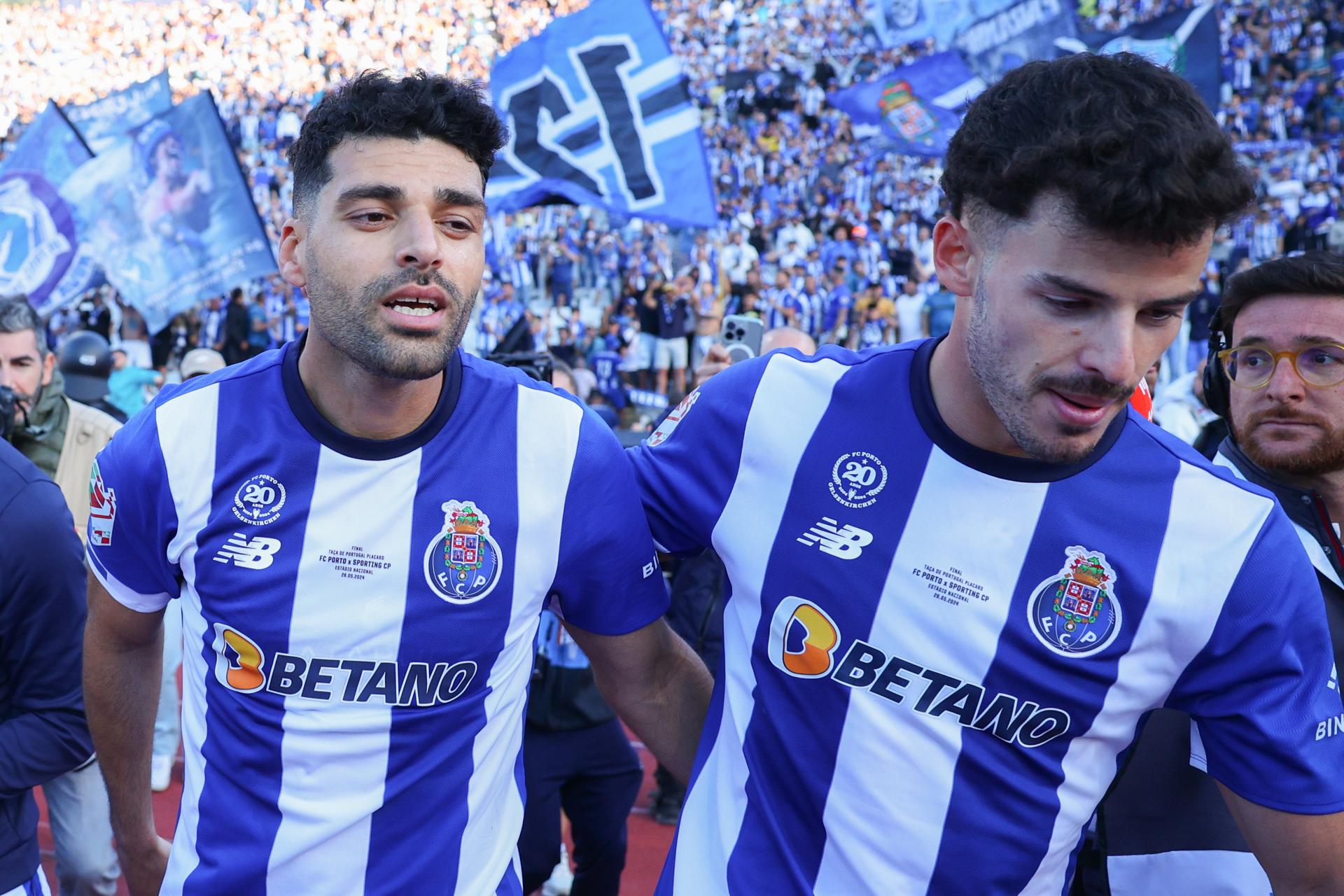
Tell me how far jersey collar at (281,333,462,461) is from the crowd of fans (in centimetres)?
286

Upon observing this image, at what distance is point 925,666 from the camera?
1803 millimetres

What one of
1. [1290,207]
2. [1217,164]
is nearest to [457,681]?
[1217,164]

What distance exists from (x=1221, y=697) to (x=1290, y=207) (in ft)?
59.9

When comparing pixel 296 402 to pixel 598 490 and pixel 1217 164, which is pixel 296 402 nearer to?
pixel 598 490

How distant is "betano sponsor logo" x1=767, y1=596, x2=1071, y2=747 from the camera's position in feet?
5.83

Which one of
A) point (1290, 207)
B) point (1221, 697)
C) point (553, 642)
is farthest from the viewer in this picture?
point (1290, 207)

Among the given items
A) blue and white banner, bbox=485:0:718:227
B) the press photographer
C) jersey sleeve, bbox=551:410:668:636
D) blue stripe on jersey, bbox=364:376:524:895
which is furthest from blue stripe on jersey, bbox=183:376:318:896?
blue and white banner, bbox=485:0:718:227

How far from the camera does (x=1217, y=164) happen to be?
1567mm

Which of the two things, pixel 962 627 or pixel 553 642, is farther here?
pixel 553 642

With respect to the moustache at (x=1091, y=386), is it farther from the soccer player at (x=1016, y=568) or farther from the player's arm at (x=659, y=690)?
the player's arm at (x=659, y=690)

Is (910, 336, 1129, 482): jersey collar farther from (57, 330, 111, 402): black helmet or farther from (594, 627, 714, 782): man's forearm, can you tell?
(57, 330, 111, 402): black helmet

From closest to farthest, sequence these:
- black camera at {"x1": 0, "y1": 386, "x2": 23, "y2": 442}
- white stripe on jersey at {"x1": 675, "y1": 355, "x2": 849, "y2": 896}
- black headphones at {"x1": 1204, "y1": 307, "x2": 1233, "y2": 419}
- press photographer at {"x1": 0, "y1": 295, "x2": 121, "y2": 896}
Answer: white stripe on jersey at {"x1": 675, "y1": 355, "x2": 849, "y2": 896}, black headphones at {"x1": 1204, "y1": 307, "x2": 1233, "y2": 419}, black camera at {"x1": 0, "y1": 386, "x2": 23, "y2": 442}, press photographer at {"x1": 0, "y1": 295, "x2": 121, "y2": 896}

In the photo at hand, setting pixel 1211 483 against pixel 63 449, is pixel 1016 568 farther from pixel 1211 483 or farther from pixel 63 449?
pixel 63 449

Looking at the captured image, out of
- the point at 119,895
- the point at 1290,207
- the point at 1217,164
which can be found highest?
the point at 1217,164
